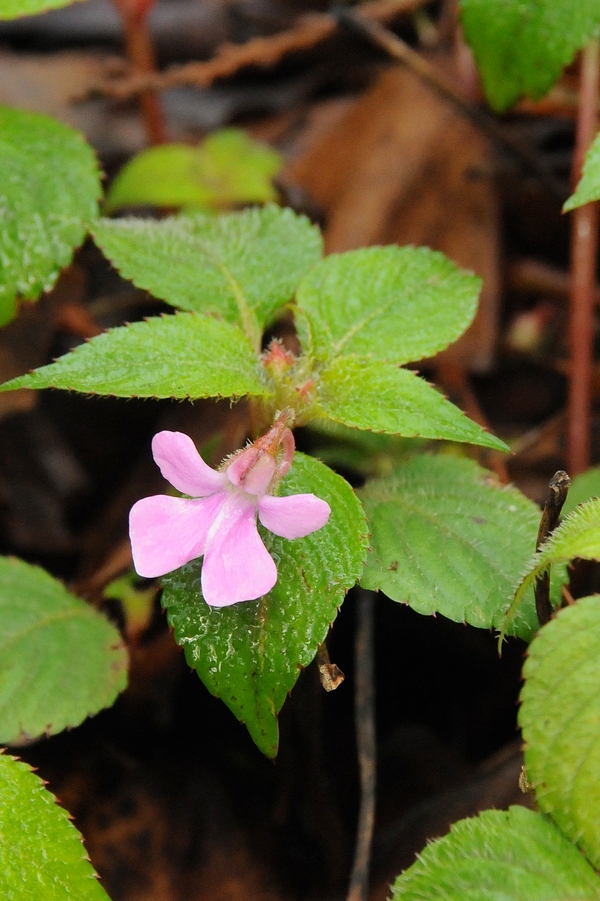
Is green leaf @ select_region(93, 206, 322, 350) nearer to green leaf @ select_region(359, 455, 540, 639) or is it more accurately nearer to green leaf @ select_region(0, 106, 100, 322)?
green leaf @ select_region(0, 106, 100, 322)

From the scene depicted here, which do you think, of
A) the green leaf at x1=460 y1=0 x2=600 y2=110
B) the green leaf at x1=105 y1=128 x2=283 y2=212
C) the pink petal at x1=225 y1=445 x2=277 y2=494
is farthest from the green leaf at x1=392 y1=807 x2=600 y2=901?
the green leaf at x1=105 y1=128 x2=283 y2=212

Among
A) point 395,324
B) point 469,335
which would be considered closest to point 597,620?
point 395,324

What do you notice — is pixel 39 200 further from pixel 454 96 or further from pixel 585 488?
pixel 454 96

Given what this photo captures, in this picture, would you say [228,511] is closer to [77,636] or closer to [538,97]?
[77,636]

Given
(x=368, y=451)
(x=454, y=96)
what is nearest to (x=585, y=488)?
(x=368, y=451)

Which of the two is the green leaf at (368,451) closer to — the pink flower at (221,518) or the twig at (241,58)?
the pink flower at (221,518)

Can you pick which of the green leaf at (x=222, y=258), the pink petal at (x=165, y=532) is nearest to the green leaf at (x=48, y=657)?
the pink petal at (x=165, y=532)
